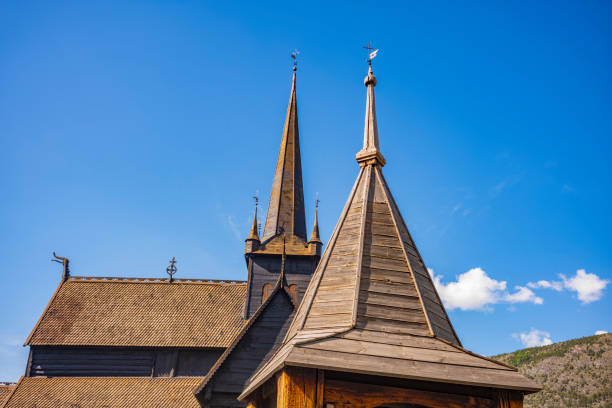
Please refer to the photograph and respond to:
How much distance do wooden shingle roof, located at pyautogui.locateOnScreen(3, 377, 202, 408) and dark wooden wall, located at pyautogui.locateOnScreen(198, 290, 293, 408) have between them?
21.3 feet

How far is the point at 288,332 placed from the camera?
6.91 metres

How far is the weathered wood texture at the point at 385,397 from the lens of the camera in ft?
17.1

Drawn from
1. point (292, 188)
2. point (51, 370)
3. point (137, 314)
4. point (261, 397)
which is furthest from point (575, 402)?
point (261, 397)

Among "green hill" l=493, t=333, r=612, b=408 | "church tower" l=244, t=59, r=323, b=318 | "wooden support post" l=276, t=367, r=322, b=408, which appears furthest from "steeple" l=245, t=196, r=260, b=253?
"green hill" l=493, t=333, r=612, b=408

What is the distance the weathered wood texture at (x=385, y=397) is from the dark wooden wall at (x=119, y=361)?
2038 centimetres

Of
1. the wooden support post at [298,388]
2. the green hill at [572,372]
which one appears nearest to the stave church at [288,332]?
the wooden support post at [298,388]

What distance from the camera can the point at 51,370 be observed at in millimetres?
24984

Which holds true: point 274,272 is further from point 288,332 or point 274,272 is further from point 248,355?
point 288,332

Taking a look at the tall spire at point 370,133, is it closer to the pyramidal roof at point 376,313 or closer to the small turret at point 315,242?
the pyramidal roof at point 376,313

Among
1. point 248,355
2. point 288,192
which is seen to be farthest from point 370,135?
point 288,192

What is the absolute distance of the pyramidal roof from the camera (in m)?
5.20

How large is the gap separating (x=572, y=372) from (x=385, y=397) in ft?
212

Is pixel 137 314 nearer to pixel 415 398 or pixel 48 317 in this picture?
pixel 48 317

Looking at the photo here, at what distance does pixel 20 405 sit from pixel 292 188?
1879 centimetres
